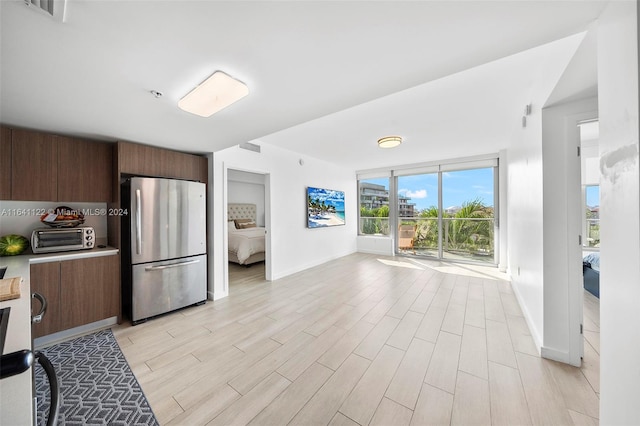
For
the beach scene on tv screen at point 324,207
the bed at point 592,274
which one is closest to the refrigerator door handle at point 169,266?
the beach scene on tv screen at point 324,207

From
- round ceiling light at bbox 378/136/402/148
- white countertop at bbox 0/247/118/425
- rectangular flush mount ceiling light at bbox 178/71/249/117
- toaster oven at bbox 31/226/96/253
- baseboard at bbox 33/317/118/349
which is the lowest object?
baseboard at bbox 33/317/118/349

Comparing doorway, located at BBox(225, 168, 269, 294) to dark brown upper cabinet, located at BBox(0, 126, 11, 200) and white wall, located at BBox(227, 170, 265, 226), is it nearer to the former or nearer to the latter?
white wall, located at BBox(227, 170, 265, 226)

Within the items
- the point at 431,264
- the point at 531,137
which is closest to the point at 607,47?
the point at 531,137

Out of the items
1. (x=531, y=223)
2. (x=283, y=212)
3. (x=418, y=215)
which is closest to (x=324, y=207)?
(x=283, y=212)

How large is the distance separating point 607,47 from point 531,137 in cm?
154

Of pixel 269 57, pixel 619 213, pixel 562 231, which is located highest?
pixel 269 57

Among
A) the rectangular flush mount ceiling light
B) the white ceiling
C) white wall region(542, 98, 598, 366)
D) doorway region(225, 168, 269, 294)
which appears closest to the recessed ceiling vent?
the white ceiling

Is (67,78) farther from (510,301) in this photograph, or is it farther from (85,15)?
(510,301)

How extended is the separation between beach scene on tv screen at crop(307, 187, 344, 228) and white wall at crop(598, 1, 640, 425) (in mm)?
4166

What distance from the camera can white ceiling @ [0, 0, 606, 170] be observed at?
3.34 feet

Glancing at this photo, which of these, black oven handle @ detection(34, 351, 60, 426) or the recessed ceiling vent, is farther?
the recessed ceiling vent

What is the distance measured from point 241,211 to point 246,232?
1954 millimetres

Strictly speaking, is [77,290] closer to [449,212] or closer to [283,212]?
[283,212]

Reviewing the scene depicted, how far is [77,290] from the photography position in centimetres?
237
